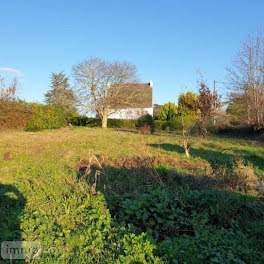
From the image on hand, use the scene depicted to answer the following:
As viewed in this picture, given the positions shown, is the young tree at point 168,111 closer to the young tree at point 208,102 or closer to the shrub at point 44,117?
the shrub at point 44,117

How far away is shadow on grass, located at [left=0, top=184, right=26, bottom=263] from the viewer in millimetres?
2773

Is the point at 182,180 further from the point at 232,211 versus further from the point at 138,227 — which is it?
the point at 138,227

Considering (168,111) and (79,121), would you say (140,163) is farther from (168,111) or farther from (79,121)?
(168,111)

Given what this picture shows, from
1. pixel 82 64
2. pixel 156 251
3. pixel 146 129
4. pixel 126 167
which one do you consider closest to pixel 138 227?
pixel 156 251

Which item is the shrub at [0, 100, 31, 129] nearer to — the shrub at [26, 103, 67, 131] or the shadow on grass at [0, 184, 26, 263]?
the shrub at [26, 103, 67, 131]

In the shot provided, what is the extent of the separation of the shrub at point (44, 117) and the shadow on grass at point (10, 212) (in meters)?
18.0

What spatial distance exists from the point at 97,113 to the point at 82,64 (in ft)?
20.1

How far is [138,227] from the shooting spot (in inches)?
124

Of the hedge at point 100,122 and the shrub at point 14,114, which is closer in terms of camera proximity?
the shrub at point 14,114

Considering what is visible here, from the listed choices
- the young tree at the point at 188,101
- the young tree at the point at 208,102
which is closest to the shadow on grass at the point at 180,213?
the young tree at the point at 188,101

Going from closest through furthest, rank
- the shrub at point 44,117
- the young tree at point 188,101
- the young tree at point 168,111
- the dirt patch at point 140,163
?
the dirt patch at point 140,163
the young tree at point 188,101
the shrub at point 44,117
the young tree at point 168,111

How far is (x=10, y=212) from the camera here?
11.7ft

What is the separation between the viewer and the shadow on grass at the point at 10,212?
277 cm

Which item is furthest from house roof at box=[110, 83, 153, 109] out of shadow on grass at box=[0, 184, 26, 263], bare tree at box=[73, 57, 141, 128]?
shadow on grass at box=[0, 184, 26, 263]
